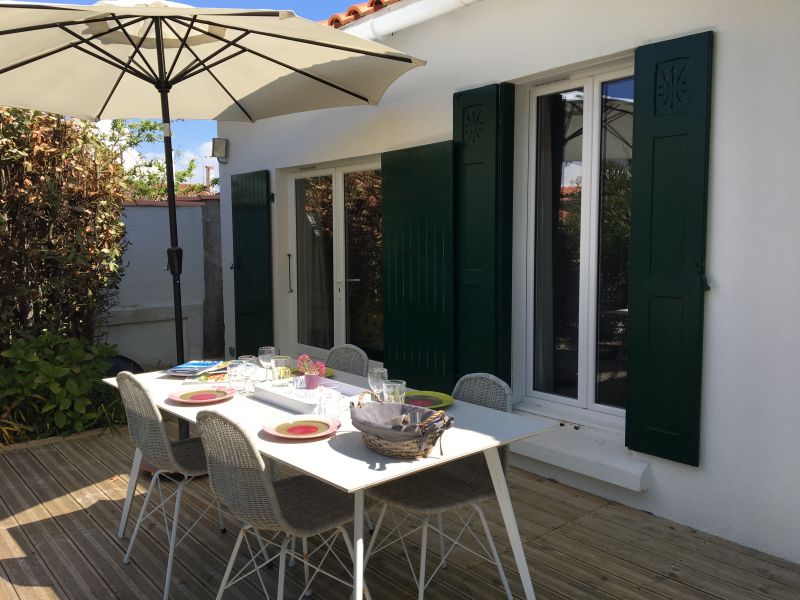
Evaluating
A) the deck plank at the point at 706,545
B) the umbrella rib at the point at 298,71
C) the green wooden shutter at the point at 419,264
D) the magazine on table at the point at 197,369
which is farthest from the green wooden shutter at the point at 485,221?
the magazine on table at the point at 197,369

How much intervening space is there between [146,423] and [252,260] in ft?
13.2

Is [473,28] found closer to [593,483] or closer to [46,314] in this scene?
[593,483]

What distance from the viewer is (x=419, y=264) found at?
479 cm

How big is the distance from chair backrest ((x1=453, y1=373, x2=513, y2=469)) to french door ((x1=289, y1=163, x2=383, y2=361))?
2662 millimetres

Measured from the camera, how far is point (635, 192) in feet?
11.5

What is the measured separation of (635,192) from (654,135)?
0.30 metres

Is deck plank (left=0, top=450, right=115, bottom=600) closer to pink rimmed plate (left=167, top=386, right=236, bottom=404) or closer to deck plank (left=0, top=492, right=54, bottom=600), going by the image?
deck plank (left=0, top=492, right=54, bottom=600)

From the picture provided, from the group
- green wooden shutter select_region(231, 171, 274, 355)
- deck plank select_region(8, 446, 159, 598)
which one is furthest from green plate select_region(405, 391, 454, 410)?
green wooden shutter select_region(231, 171, 274, 355)

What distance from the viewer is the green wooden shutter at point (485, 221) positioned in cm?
424

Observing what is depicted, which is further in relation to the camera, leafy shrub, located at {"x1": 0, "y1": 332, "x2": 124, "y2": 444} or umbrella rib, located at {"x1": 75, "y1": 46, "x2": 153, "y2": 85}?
leafy shrub, located at {"x1": 0, "y1": 332, "x2": 124, "y2": 444}

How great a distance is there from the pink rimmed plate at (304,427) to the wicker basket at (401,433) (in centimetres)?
16

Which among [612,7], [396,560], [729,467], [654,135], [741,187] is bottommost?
[396,560]

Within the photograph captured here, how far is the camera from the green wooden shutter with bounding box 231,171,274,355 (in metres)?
6.59

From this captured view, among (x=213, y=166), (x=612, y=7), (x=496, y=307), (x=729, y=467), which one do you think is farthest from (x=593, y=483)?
(x=213, y=166)
